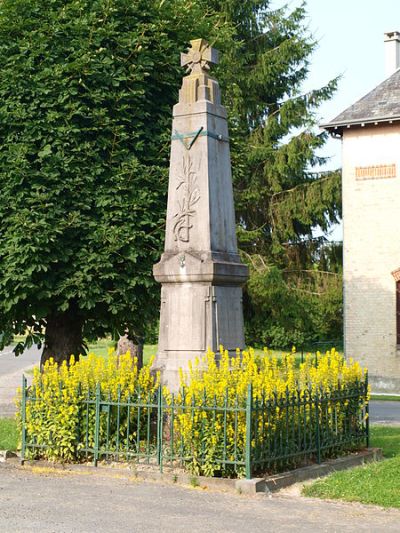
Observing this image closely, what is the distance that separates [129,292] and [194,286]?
10.7 ft

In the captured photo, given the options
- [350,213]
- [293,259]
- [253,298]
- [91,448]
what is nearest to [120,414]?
[91,448]

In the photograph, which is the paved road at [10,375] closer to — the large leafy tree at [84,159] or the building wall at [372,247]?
the large leafy tree at [84,159]

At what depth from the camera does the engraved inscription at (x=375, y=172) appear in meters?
25.5

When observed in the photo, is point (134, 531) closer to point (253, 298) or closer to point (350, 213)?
point (350, 213)

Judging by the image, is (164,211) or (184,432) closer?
(184,432)

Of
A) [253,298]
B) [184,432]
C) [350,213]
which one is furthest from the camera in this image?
[253,298]

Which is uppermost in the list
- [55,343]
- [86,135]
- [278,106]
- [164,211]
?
[278,106]

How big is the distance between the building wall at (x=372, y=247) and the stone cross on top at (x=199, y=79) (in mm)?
14377

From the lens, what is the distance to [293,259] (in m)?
33.2

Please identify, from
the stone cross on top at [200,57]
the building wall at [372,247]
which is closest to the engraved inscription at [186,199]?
the stone cross on top at [200,57]

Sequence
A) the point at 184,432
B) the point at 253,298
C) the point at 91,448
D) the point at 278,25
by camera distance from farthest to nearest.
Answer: the point at 278,25, the point at 253,298, the point at 91,448, the point at 184,432

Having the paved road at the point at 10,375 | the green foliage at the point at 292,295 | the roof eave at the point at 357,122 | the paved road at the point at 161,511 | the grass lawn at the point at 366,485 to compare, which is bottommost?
the paved road at the point at 161,511

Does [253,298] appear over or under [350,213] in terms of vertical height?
under

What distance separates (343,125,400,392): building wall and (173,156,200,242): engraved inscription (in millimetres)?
14904
